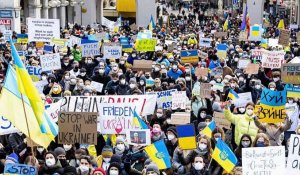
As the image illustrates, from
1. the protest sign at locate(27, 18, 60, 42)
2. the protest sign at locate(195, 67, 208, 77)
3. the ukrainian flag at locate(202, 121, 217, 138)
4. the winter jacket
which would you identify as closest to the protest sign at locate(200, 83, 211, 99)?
the winter jacket

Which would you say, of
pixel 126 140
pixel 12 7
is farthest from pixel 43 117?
pixel 12 7

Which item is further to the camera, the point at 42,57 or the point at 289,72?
the point at 42,57

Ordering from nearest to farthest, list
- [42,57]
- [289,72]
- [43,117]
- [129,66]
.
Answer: [43,117]
[289,72]
[42,57]
[129,66]

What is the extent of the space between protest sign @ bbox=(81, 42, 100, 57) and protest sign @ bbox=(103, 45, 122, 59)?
9.8 inches

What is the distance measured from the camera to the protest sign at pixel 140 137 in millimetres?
11273

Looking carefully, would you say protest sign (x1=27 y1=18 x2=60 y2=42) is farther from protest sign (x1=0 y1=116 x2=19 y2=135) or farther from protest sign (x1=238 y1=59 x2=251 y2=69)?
protest sign (x1=0 y1=116 x2=19 y2=135)

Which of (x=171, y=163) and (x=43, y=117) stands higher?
(x=43, y=117)

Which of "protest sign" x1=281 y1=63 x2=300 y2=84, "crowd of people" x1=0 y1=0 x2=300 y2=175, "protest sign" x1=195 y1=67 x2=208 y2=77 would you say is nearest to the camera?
"crowd of people" x1=0 y1=0 x2=300 y2=175

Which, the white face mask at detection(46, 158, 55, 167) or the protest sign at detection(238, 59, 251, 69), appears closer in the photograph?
the white face mask at detection(46, 158, 55, 167)

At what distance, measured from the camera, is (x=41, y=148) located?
11.3 metres

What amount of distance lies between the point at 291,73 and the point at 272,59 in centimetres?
342

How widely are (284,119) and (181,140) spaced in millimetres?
2384

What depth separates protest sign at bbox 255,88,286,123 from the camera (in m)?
12.6

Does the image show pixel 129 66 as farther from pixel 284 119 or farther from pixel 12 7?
pixel 12 7
